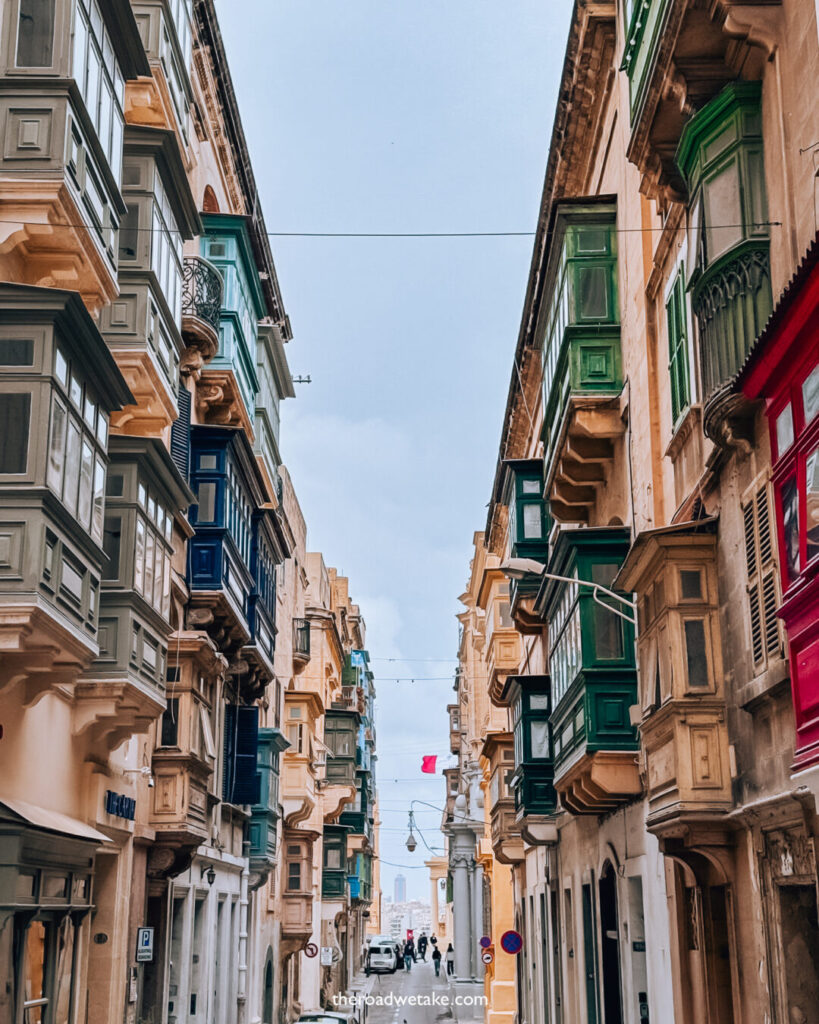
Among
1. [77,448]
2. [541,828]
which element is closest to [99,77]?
[77,448]

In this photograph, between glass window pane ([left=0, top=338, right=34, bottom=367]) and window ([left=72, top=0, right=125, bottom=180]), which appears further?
window ([left=72, top=0, right=125, bottom=180])

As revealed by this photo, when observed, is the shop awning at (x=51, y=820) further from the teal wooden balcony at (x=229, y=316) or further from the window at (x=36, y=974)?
the teal wooden balcony at (x=229, y=316)

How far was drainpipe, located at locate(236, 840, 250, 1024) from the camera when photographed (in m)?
28.2

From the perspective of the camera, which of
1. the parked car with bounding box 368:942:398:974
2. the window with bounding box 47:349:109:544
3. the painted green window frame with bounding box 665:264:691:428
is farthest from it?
the parked car with bounding box 368:942:398:974

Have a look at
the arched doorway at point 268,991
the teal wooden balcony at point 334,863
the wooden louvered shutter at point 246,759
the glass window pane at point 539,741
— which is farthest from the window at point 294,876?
the glass window pane at point 539,741

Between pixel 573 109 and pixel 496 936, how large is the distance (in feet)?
91.6

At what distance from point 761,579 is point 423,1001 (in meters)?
44.7

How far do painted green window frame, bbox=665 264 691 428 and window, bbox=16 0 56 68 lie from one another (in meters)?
6.87

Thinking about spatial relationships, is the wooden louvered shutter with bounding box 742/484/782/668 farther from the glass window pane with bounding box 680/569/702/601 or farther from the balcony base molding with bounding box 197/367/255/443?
the balcony base molding with bounding box 197/367/255/443

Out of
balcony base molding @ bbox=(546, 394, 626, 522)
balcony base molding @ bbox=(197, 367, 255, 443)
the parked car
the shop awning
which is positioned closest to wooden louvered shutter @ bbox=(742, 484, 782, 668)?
the shop awning

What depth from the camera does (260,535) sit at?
1100 inches

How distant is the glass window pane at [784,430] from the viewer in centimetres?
925

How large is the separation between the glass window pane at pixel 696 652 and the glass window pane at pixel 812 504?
3421 mm

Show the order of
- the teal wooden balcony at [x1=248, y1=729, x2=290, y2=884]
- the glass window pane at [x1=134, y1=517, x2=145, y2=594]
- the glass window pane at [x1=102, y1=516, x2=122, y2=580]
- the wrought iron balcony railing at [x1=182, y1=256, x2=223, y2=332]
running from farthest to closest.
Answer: the teal wooden balcony at [x1=248, y1=729, x2=290, y2=884]
the wrought iron balcony railing at [x1=182, y1=256, x2=223, y2=332]
the glass window pane at [x1=134, y1=517, x2=145, y2=594]
the glass window pane at [x1=102, y1=516, x2=122, y2=580]
